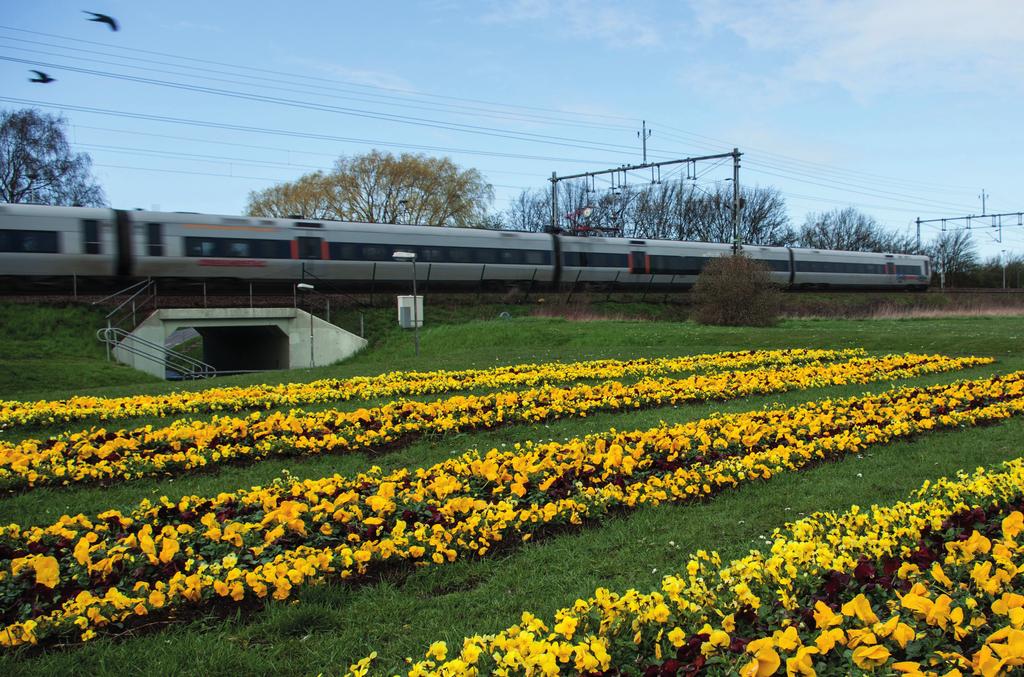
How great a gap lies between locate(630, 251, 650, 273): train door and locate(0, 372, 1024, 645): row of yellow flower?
31829 mm

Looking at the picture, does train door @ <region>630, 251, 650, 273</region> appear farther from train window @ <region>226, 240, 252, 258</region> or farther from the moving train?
train window @ <region>226, 240, 252, 258</region>

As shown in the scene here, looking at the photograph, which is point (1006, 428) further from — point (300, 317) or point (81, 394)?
point (300, 317)

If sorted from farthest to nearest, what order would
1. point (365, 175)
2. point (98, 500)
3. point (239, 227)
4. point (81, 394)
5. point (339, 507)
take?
1. point (365, 175)
2. point (239, 227)
3. point (81, 394)
4. point (98, 500)
5. point (339, 507)

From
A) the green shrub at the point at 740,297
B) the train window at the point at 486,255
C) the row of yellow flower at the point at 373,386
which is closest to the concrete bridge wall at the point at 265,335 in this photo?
the train window at the point at 486,255

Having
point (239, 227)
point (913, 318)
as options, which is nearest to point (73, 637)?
point (239, 227)

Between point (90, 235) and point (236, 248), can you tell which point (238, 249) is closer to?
point (236, 248)

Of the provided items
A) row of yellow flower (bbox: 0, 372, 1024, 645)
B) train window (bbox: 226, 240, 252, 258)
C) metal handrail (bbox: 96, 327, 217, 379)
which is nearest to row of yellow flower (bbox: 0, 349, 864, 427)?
row of yellow flower (bbox: 0, 372, 1024, 645)

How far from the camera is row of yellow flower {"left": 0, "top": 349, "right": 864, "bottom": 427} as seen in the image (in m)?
10.8

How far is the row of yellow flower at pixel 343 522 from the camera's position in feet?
13.7

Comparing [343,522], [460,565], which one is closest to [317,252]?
[343,522]

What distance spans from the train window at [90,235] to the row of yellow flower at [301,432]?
1944cm

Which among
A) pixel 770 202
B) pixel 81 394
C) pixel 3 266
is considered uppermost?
pixel 770 202

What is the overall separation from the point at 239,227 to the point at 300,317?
13.7 feet

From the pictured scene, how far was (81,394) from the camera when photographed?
1424 cm
